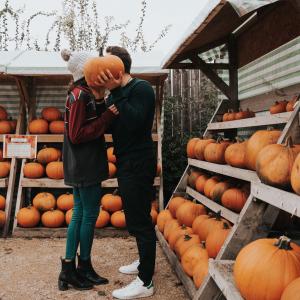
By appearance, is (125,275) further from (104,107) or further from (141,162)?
(104,107)

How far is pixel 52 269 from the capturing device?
418cm

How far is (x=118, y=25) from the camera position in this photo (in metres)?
8.65

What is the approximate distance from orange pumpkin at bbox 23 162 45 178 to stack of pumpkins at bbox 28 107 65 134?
18.4 inches

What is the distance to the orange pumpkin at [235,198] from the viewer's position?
12.2ft

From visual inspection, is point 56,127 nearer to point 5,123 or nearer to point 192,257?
point 5,123

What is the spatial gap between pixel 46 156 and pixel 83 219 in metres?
2.58

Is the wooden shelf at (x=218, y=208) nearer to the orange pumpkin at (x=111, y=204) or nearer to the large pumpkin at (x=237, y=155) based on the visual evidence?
the large pumpkin at (x=237, y=155)

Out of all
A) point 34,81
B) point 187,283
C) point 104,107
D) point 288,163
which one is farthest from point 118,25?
point 288,163

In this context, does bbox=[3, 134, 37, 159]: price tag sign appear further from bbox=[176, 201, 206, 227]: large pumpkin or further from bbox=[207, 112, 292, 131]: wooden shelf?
bbox=[207, 112, 292, 131]: wooden shelf

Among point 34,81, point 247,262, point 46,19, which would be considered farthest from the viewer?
point 46,19

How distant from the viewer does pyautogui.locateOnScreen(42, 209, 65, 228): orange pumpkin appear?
548 cm

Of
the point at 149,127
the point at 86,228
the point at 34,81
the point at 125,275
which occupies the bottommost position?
the point at 125,275

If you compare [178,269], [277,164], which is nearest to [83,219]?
Answer: [178,269]

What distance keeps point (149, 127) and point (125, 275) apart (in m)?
1.49
